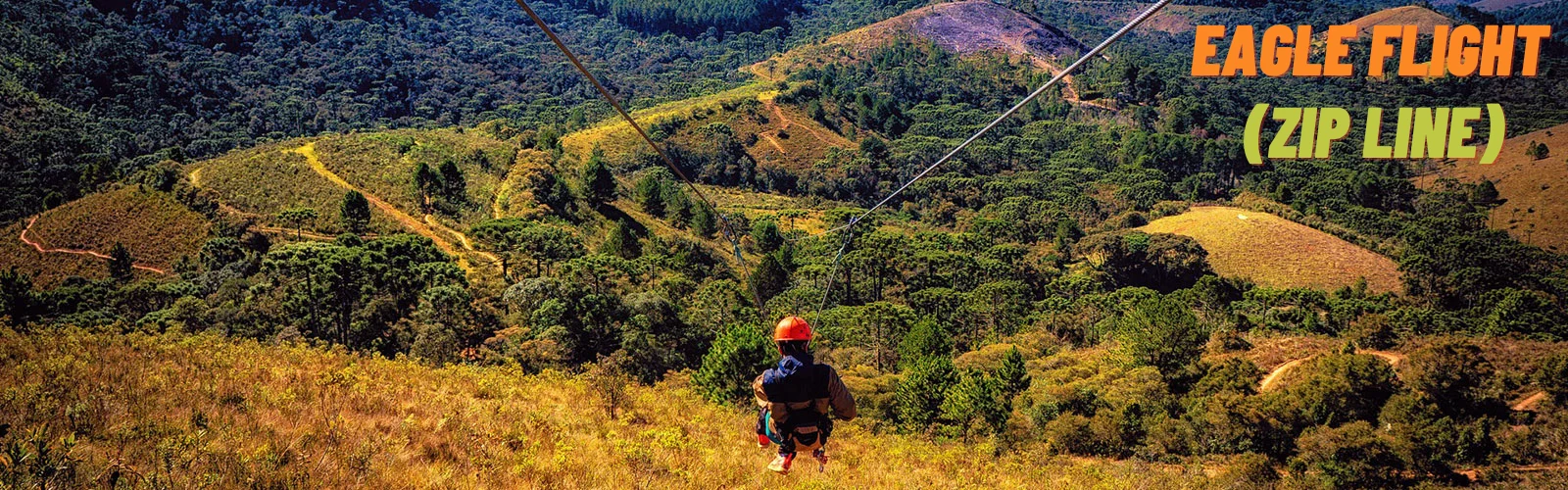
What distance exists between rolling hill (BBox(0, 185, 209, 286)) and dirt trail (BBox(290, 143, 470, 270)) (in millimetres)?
10648

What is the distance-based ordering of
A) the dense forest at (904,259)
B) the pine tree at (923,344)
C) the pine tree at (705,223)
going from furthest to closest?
1. the pine tree at (705,223)
2. the pine tree at (923,344)
3. the dense forest at (904,259)

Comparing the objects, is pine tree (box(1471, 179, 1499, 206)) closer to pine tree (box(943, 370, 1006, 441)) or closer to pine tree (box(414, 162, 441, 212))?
pine tree (box(943, 370, 1006, 441))

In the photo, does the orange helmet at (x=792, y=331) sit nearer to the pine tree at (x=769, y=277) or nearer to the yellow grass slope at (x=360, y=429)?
the yellow grass slope at (x=360, y=429)

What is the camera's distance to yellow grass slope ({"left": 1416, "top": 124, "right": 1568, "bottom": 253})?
88188 millimetres

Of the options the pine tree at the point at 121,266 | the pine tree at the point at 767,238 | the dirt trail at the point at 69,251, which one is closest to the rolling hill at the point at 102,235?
the dirt trail at the point at 69,251

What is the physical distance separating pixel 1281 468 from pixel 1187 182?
9633 cm

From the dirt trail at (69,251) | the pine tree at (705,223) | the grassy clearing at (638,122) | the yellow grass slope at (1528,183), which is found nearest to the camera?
the dirt trail at (69,251)

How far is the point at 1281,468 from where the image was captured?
1176 inches

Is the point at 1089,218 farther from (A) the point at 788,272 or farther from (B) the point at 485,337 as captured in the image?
(B) the point at 485,337

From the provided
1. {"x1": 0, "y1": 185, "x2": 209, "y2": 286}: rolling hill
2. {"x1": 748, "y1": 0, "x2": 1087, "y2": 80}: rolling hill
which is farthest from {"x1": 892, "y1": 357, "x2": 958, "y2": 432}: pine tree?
{"x1": 748, "y1": 0, "x2": 1087, "y2": 80}: rolling hill

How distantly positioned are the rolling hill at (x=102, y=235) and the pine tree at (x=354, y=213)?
35.2ft

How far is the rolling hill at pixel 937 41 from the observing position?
18000 cm

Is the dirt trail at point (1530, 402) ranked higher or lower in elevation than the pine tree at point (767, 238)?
higher

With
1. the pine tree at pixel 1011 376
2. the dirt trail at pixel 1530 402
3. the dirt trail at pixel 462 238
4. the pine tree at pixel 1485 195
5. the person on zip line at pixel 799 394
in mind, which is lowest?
the pine tree at pixel 1485 195
